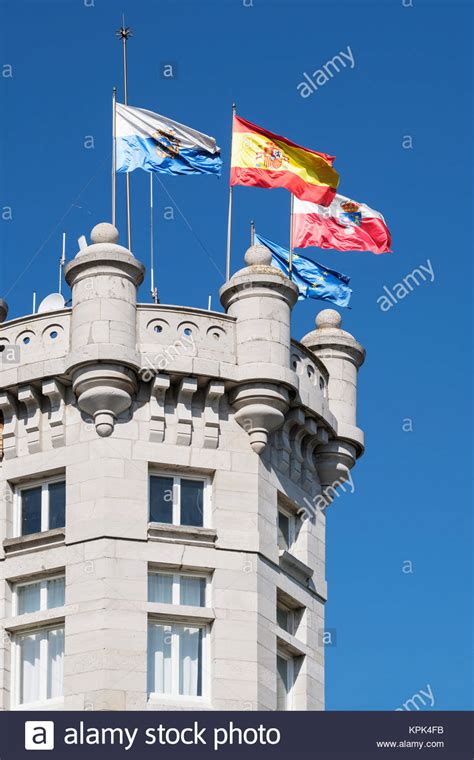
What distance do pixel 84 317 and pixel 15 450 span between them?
3.84 metres

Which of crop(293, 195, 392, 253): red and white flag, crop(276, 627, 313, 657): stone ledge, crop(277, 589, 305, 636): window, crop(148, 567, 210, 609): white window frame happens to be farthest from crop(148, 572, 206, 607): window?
crop(293, 195, 392, 253): red and white flag

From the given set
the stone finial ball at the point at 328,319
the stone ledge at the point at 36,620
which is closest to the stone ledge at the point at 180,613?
the stone ledge at the point at 36,620

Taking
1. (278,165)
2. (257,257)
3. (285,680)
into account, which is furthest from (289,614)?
(278,165)

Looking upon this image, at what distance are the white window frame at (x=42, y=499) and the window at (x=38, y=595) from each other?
1295mm

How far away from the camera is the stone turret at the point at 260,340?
55.8m

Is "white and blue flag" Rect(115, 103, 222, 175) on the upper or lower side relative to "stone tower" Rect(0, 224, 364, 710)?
upper

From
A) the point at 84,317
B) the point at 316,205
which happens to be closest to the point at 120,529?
the point at 84,317

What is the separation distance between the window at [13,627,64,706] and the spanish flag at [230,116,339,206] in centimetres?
1339

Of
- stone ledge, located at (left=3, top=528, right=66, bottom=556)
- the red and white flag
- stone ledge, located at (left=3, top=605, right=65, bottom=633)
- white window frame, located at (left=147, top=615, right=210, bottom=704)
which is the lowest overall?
white window frame, located at (left=147, top=615, right=210, bottom=704)

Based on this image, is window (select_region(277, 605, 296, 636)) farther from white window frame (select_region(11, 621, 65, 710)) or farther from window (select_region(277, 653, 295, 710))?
white window frame (select_region(11, 621, 65, 710))

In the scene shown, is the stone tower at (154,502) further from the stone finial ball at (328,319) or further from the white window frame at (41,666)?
the stone finial ball at (328,319)

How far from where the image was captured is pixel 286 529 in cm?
5775

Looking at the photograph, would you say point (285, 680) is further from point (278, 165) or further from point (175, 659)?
point (278, 165)

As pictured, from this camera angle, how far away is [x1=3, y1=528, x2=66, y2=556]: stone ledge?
54.5 m
